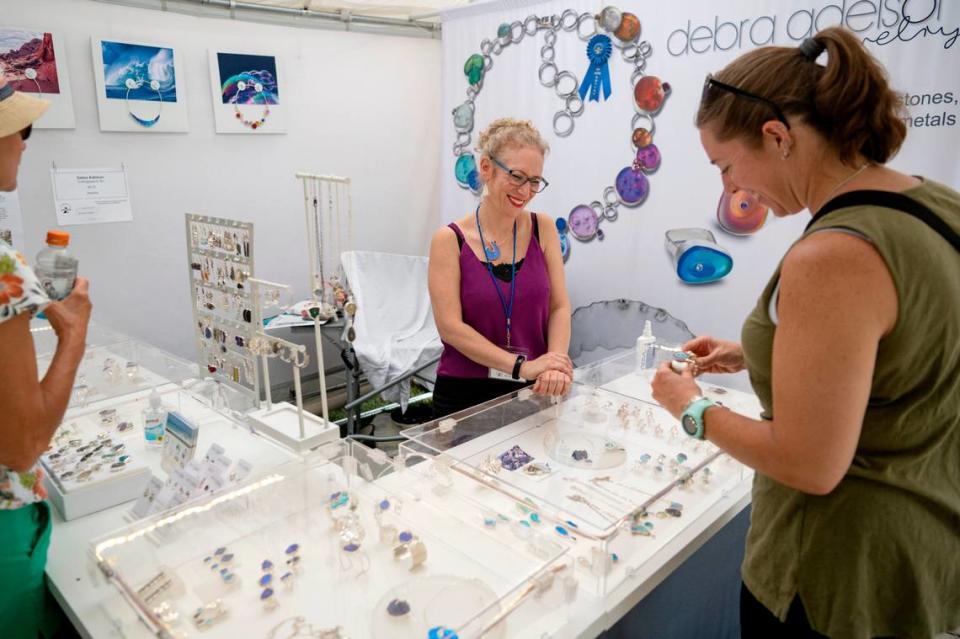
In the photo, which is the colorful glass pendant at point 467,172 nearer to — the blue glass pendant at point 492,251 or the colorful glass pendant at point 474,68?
the colorful glass pendant at point 474,68

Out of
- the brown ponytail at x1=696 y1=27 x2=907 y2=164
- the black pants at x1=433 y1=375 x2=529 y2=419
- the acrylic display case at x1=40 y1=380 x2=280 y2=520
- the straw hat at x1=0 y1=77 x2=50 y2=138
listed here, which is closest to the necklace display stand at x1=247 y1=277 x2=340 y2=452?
the acrylic display case at x1=40 y1=380 x2=280 y2=520

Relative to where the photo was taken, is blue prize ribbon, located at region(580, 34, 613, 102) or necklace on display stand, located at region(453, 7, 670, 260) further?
blue prize ribbon, located at region(580, 34, 613, 102)

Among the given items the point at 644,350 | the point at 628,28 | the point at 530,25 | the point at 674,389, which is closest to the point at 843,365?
the point at 674,389

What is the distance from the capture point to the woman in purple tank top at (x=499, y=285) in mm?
1941

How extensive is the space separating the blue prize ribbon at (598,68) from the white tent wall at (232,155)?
1.68 meters

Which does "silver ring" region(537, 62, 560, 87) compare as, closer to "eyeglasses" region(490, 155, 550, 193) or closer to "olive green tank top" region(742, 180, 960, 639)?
"eyeglasses" region(490, 155, 550, 193)

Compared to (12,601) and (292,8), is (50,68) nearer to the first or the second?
(292,8)

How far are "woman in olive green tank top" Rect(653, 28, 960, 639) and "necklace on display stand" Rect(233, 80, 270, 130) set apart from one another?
339 centimetres

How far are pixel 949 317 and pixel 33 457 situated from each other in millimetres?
1391

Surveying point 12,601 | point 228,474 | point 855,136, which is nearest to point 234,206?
point 228,474

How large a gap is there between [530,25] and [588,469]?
2.80 metres

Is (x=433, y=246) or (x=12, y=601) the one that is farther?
(x=433, y=246)

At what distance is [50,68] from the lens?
3.06m

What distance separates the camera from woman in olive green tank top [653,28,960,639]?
0.81m
